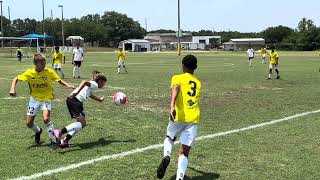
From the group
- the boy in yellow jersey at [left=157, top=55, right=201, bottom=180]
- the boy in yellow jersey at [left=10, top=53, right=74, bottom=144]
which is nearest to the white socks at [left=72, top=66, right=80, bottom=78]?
the boy in yellow jersey at [left=10, top=53, right=74, bottom=144]

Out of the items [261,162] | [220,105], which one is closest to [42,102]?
[261,162]

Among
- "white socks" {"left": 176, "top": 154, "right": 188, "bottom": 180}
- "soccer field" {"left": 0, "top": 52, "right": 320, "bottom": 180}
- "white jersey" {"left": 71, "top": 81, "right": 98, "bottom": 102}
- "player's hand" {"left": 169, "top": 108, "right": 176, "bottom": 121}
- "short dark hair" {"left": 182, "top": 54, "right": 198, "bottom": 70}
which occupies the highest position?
"short dark hair" {"left": 182, "top": 54, "right": 198, "bottom": 70}

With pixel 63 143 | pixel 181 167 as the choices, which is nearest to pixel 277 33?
pixel 63 143

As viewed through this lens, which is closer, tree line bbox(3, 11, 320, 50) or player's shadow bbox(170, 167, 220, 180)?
player's shadow bbox(170, 167, 220, 180)

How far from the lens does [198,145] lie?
30.9 ft

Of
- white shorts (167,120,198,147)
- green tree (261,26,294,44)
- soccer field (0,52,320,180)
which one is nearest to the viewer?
white shorts (167,120,198,147)

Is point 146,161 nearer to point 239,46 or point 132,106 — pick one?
point 132,106

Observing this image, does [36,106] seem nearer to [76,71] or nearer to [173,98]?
[173,98]

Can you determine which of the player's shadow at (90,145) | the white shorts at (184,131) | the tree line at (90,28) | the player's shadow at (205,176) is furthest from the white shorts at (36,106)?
the tree line at (90,28)

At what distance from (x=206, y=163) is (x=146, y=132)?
298cm

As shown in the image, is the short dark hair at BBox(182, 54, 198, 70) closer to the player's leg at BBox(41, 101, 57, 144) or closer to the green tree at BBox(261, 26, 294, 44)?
the player's leg at BBox(41, 101, 57, 144)

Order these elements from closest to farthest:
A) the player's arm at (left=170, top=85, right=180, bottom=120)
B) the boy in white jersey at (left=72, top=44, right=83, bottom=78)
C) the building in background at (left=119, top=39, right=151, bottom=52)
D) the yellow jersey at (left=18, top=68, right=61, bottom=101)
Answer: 1. the player's arm at (left=170, top=85, right=180, bottom=120)
2. the yellow jersey at (left=18, top=68, right=61, bottom=101)
3. the boy in white jersey at (left=72, top=44, right=83, bottom=78)
4. the building in background at (left=119, top=39, right=151, bottom=52)

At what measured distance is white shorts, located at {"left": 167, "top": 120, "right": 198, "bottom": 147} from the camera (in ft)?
22.6

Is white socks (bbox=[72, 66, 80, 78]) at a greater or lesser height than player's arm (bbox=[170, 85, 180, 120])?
lesser
